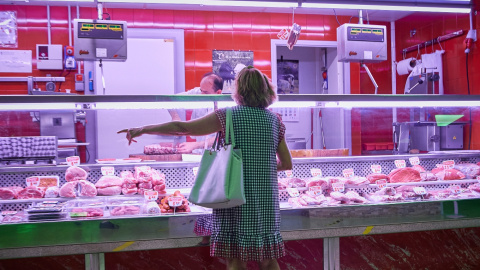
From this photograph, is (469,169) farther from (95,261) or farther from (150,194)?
(95,261)

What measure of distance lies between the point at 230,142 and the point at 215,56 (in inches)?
215

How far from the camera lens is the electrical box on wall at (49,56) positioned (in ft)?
22.9

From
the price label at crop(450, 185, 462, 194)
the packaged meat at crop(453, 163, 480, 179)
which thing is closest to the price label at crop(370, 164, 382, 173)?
the price label at crop(450, 185, 462, 194)

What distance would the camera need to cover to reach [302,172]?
3.63 m

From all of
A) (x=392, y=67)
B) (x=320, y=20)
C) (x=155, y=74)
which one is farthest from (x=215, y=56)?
(x=392, y=67)

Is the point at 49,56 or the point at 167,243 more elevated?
the point at 49,56

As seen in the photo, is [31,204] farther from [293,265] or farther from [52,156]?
[293,265]

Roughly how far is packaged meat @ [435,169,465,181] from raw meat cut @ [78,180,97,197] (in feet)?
9.19

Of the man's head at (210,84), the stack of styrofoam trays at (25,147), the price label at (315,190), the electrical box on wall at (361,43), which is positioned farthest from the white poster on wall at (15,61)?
the price label at (315,190)

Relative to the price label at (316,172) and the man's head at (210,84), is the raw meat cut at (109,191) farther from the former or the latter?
the man's head at (210,84)

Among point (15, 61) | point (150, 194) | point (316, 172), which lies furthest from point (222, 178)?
point (15, 61)

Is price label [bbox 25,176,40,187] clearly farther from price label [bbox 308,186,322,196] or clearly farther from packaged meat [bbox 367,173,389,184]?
packaged meat [bbox 367,173,389,184]

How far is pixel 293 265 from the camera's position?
3.06m

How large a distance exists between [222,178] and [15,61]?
609 cm
